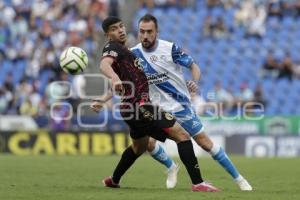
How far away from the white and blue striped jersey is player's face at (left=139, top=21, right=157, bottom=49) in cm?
26

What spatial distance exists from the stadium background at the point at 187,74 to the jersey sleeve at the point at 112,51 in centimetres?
1310

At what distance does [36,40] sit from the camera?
1188 inches

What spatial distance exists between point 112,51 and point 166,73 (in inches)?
53.7

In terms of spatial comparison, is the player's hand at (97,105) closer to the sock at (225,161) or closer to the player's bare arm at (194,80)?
the player's bare arm at (194,80)

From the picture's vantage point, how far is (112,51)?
34.1 ft

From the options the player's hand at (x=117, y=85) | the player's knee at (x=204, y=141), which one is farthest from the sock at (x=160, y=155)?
the player's hand at (x=117, y=85)

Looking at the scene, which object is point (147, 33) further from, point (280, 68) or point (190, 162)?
point (280, 68)

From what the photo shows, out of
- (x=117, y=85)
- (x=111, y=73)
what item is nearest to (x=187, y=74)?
(x=111, y=73)

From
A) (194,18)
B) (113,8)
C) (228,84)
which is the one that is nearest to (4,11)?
(113,8)

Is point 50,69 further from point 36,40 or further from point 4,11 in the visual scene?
point 4,11

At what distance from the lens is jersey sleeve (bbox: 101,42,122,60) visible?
1038 centimetres

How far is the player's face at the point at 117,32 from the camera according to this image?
10.6 m

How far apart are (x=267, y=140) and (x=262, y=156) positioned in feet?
1.87

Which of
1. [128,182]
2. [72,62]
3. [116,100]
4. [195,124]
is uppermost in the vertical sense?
[72,62]
